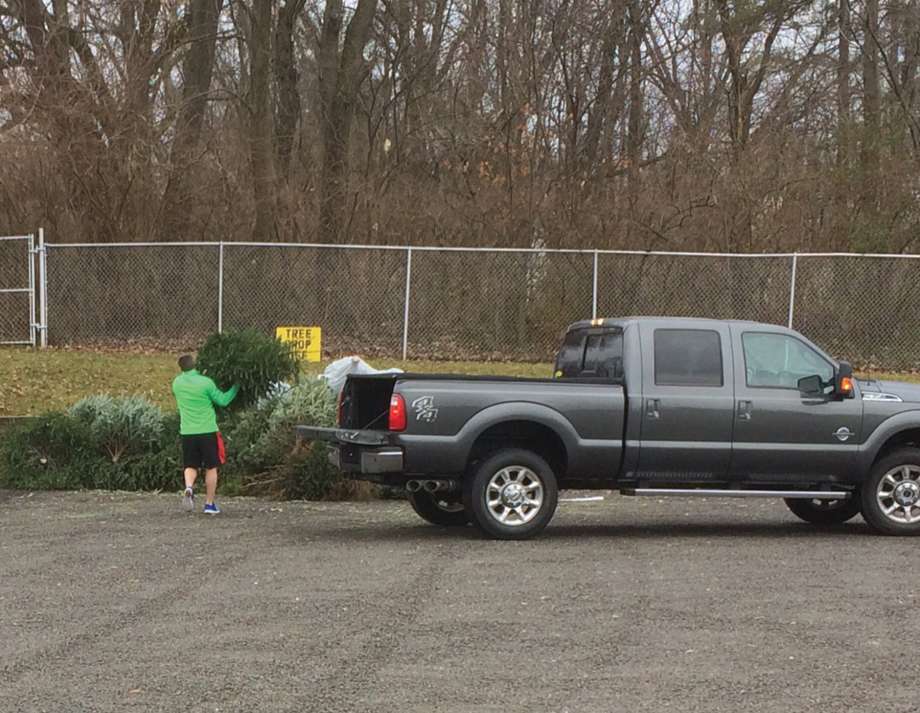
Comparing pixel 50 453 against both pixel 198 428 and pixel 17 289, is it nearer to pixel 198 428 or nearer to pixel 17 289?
pixel 198 428

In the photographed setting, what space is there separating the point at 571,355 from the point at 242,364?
4261mm

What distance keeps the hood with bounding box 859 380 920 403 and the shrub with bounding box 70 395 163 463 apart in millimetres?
7599

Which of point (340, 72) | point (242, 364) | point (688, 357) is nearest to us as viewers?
point (688, 357)

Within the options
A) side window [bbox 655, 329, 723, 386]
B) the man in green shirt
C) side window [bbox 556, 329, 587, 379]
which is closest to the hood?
side window [bbox 655, 329, 723, 386]

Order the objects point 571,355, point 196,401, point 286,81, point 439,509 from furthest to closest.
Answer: point 286,81
point 196,401
point 571,355
point 439,509

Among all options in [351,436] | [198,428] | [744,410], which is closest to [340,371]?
[198,428]

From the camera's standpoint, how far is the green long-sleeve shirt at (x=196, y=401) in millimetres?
12086

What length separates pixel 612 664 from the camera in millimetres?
6520

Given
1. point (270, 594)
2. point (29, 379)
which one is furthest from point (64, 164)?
point (270, 594)

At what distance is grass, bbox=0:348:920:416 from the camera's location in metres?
16.7

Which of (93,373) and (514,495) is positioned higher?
(93,373)

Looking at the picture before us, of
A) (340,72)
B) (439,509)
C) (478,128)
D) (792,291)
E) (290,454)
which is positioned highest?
(340,72)

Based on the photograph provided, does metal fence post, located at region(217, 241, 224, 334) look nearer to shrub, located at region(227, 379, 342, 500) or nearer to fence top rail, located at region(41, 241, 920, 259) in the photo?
fence top rail, located at region(41, 241, 920, 259)

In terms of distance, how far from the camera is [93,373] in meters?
18.6
